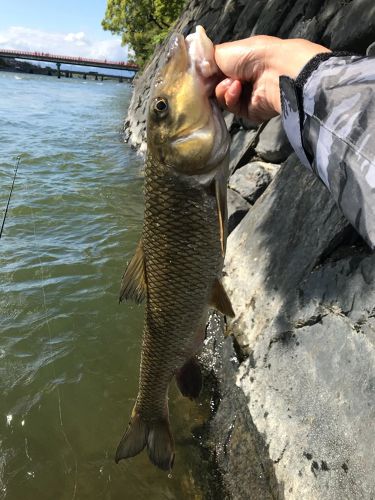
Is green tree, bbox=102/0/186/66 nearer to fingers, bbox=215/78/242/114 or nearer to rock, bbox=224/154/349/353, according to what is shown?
rock, bbox=224/154/349/353

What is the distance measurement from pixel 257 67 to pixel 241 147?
424cm

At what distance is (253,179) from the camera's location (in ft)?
18.2

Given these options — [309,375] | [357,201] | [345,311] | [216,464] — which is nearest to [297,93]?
[357,201]

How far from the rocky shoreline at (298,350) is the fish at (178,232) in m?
0.67

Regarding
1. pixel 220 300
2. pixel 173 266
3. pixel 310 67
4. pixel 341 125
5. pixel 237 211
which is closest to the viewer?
pixel 341 125

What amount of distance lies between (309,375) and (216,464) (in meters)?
1.07

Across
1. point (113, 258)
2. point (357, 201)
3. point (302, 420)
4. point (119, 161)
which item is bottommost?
point (119, 161)

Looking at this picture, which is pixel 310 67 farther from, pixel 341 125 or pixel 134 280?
pixel 134 280

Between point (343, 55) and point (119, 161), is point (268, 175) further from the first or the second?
point (119, 161)

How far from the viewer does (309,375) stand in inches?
117

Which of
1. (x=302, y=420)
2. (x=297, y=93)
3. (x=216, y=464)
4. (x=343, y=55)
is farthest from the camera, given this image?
(x=216, y=464)

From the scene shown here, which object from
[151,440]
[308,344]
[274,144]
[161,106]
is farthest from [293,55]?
[274,144]

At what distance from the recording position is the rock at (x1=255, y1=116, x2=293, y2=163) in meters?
5.25

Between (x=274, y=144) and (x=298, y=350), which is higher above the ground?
(x=274, y=144)
